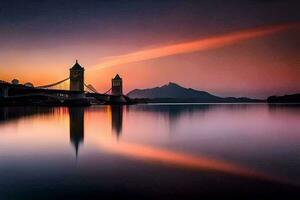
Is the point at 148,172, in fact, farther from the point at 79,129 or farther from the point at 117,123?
the point at 117,123

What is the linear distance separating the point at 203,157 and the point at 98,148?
637cm

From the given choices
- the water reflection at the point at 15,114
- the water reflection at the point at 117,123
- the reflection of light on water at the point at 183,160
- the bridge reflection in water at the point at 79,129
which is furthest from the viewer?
the water reflection at the point at 15,114

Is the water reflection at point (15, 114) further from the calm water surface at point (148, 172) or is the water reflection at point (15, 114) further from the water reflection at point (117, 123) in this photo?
the calm water surface at point (148, 172)

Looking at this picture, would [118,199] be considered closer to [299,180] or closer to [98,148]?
[299,180]

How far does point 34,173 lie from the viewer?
11.5m

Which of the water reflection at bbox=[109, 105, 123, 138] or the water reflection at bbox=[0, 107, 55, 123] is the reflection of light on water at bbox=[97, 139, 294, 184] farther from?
the water reflection at bbox=[0, 107, 55, 123]

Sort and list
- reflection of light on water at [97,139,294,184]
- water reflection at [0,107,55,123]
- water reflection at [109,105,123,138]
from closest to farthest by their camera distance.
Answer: reflection of light on water at [97,139,294,184] → water reflection at [109,105,123,138] → water reflection at [0,107,55,123]

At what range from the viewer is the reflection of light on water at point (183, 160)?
38.1 ft

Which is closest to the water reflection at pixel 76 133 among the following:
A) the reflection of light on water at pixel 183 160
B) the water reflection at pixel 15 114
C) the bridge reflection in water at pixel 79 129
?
the bridge reflection in water at pixel 79 129

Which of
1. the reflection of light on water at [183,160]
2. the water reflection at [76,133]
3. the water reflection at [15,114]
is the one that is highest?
the water reflection at [15,114]

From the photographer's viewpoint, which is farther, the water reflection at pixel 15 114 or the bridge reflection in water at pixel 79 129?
the water reflection at pixel 15 114

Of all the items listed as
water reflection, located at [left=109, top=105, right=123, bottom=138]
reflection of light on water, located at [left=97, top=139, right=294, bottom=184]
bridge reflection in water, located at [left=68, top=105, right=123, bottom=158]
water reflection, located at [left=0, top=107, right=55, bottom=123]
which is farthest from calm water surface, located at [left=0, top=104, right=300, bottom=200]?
water reflection, located at [left=0, top=107, right=55, bottom=123]

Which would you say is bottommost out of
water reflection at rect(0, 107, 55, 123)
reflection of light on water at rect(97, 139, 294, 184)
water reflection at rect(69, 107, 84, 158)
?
reflection of light on water at rect(97, 139, 294, 184)

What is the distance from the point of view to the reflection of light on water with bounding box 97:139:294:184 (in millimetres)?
11602
